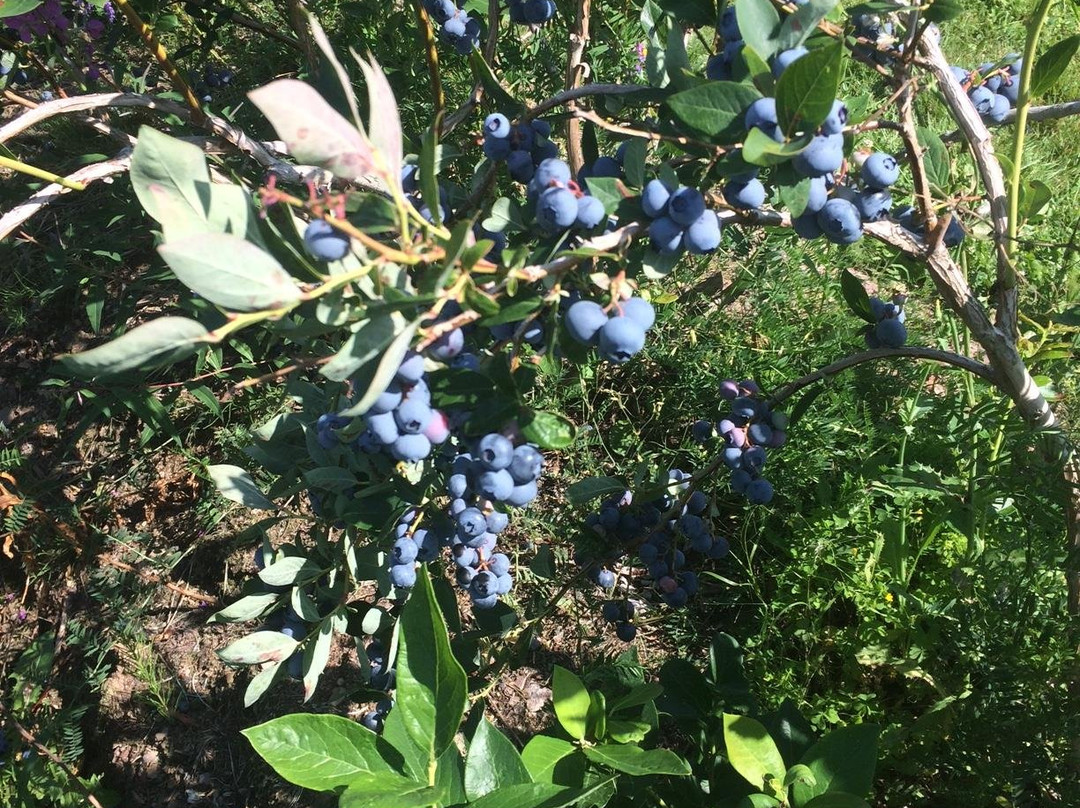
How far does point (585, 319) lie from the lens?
2.71 ft

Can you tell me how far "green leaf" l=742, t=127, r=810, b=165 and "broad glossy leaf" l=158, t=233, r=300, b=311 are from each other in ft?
1.46

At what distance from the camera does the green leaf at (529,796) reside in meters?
0.84

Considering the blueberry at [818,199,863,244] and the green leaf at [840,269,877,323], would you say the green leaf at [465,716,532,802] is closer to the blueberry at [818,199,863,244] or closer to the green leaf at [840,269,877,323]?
the blueberry at [818,199,863,244]

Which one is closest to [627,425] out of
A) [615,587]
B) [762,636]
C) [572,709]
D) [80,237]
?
[615,587]

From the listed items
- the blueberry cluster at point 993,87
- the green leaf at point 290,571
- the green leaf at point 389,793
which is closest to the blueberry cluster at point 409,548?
the green leaf at point 290,571

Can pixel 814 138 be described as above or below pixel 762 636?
above

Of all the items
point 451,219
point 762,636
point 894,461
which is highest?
point 451,219

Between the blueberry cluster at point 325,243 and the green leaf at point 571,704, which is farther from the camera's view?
the green leaf at point 571,704

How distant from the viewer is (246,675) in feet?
7.52

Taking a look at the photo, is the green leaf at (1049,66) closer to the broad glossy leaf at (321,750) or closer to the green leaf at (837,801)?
the green leaf at (837,801)

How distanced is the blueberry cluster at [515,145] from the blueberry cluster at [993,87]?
0.57 meters

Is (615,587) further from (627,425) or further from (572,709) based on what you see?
(572,709)

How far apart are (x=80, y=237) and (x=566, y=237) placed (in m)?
2.38

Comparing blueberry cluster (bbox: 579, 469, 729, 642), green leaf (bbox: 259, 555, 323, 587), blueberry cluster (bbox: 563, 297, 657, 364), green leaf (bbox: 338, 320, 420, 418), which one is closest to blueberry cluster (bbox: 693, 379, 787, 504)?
blueberry cluster (bbox: 579, 469, 729, 642)
